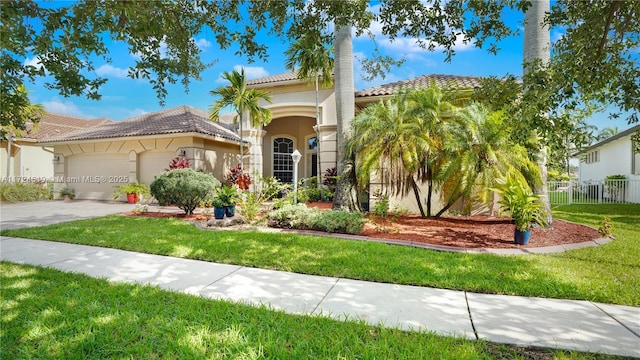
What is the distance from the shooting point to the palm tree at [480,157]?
7875mm

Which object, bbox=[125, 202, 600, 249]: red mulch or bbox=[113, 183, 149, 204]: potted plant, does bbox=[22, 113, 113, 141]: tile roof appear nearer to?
bbox=[113, 183, 149, 204]: potted plant

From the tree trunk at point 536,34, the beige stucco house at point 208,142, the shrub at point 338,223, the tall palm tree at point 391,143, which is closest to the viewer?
the tree trunk at point 536,34

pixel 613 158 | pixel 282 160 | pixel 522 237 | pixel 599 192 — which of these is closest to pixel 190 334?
pixel 522 237

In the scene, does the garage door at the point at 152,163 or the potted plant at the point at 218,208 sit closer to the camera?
the potted plant at the point at 218,208

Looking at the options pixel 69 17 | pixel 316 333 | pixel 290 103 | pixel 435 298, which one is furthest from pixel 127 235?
pixel 290 103

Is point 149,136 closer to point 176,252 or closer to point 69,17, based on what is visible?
A: point 176,252

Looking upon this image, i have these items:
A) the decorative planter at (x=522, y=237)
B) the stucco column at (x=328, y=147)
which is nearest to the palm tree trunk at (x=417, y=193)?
the decorative planter at (x=522, y=237)

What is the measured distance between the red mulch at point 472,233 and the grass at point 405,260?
69 centimetres

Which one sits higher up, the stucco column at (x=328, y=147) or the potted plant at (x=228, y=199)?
the stucco column at (x=328, y=147)

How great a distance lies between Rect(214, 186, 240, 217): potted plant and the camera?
30.1ft

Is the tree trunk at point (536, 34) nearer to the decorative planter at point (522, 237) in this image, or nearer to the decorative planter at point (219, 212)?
the decorative planter at point (522, 237)

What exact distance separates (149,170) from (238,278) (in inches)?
577

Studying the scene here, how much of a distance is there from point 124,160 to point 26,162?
10670mm

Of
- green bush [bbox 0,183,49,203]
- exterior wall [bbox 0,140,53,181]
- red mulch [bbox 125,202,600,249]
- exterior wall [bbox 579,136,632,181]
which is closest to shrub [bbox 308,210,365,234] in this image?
red mulch [bbox 125,202,600,249]
